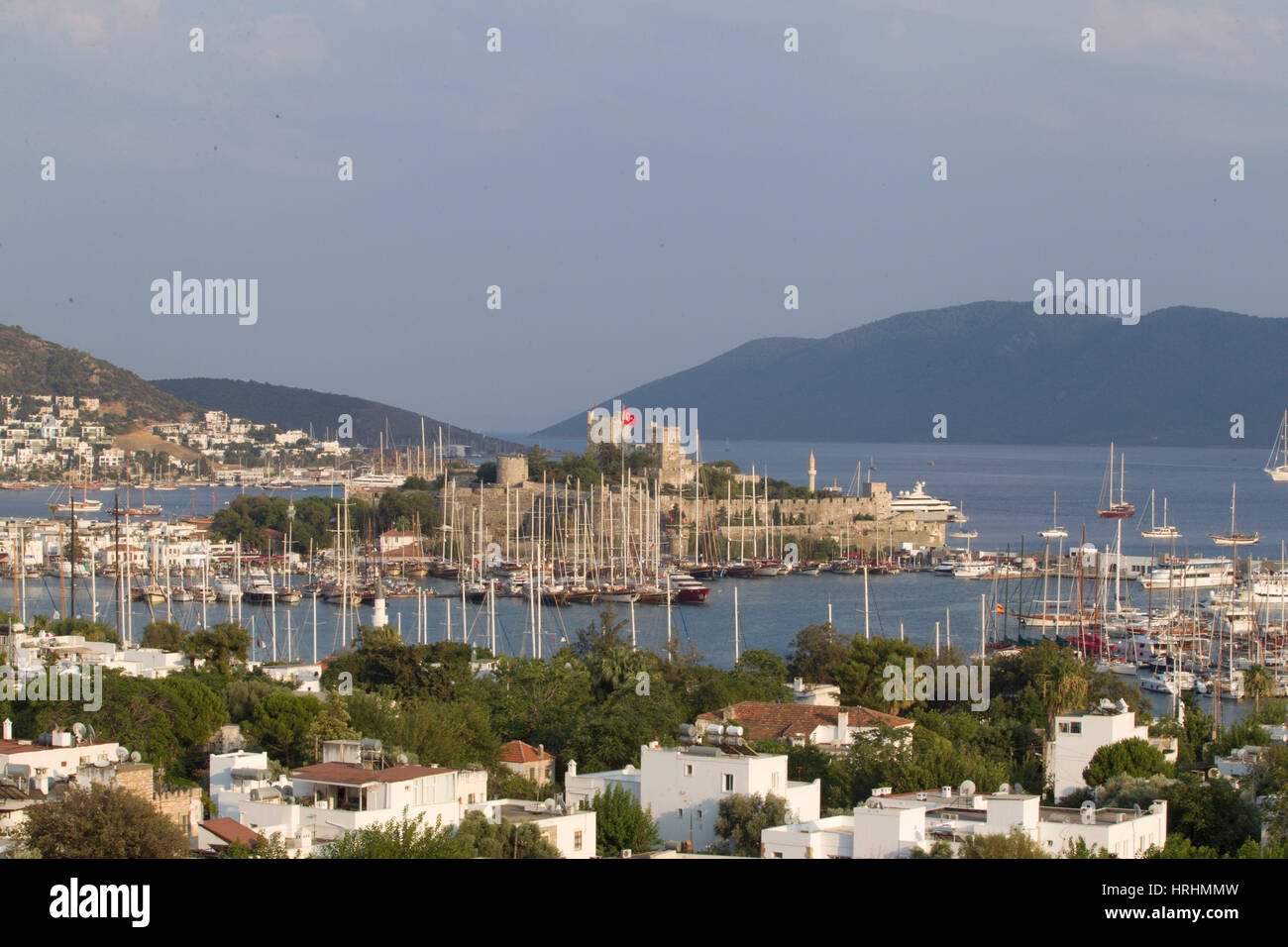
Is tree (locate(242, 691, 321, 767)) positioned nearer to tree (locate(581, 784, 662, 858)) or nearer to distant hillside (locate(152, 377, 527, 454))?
tree (locate(581, 784, 662, 858))

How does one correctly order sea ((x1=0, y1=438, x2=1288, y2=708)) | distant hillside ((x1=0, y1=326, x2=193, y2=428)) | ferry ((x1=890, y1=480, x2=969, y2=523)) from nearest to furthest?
1. sea ((x1=0, y1=438, x2=1288, y2=708))
2. ferry ((x1=890, y1=480, x2=969, y2=523))
3. distant hillside ((x1=0, y1=326, x2=193, y2=428))

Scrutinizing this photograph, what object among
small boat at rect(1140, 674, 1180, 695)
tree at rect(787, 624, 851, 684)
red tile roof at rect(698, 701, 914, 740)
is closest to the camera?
red tile roof at rect(698, 701, 914, 740)

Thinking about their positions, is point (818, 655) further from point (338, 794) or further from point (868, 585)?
point (868, 585)

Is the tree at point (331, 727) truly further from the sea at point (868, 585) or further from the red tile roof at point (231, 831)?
the sea at point (868, 585)

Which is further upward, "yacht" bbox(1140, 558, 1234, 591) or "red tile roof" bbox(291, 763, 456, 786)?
"red tile roof" bbox(291, 763, 456, 786)

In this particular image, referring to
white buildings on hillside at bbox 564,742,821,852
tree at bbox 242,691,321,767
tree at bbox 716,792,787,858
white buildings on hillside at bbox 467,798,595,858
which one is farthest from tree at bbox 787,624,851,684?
white buildings on hillside at bbox 467,798,595,858
